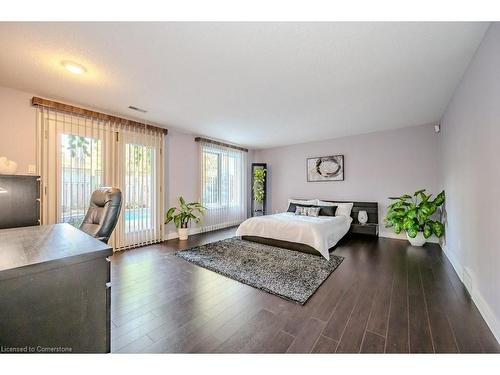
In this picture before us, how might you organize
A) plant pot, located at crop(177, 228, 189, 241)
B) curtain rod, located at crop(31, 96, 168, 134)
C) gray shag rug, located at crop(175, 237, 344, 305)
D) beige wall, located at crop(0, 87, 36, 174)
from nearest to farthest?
gray shag rug, located at crop(175, 237, 344, 305), beige wall, located at crop(0, 87, 36, 174), curtain rod, located at crop(31, 96, 168, 134), plant pot, located at crop(177, 228, 189, 241)

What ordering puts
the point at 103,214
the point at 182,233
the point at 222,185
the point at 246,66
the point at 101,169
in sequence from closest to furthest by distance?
the point at 103,214, the point at 246,66, the point at 101,169, the point at 182,233, the point at 222,185

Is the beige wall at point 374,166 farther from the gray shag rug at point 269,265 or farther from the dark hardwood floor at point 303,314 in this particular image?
the gray shag rug at point 269,265

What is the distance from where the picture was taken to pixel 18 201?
225 centimetres

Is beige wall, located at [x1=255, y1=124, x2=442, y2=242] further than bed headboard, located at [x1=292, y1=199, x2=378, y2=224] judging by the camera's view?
No

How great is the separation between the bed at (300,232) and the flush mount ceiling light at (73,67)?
3.27m

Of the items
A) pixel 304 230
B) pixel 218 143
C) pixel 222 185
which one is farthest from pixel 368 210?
pixel 218 143

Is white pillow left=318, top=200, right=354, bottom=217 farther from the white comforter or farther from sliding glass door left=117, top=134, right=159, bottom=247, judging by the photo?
sliding glass door left=117, top=134, right=159, bottom=247

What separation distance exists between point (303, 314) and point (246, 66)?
2.40 metres

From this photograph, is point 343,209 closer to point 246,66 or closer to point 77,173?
point 246,66

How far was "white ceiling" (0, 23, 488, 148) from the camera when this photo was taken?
166cm

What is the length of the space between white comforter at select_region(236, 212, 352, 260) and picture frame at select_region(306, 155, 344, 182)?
1293 millimetres

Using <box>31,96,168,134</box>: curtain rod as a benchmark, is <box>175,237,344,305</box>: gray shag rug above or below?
below

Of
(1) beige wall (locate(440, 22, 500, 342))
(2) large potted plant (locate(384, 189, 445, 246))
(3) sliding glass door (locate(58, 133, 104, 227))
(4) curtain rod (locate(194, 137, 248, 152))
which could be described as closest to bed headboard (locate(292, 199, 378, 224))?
(2) large potted plant (locate(384, 189, 445, 246))
